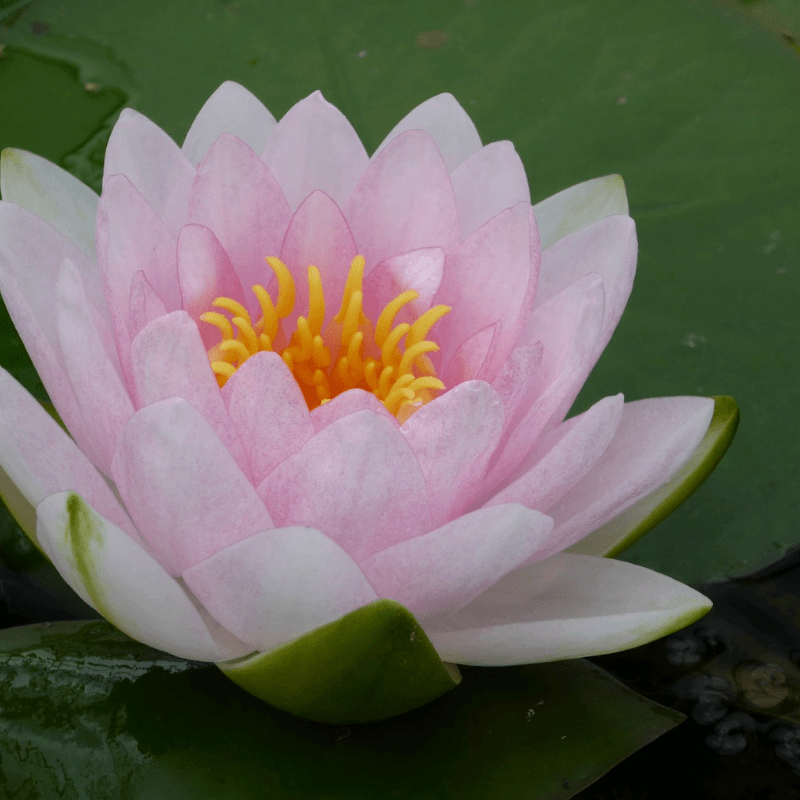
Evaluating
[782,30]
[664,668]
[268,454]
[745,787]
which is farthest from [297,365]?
[782,30]

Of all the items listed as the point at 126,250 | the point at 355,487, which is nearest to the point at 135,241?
the point at 126,250

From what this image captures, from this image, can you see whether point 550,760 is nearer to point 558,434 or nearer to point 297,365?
point 558,434

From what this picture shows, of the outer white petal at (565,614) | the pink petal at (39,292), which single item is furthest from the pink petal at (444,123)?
the outer white petal at (565,614)

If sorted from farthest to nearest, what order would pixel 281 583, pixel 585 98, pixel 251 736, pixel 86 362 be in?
pixel 585 98
pixel 251 736
pixel 86 362
pixel 281 583

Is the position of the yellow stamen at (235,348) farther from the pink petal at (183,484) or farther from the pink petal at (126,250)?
the pink petal at (183,484)

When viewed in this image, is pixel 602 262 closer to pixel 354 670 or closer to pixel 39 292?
pixel 354 670

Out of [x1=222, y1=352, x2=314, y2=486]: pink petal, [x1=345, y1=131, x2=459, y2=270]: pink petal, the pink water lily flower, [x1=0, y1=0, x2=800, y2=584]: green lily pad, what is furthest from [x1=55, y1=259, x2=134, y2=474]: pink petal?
[x1=0, y1=0, x2=800, y2=584]: green lily pad
